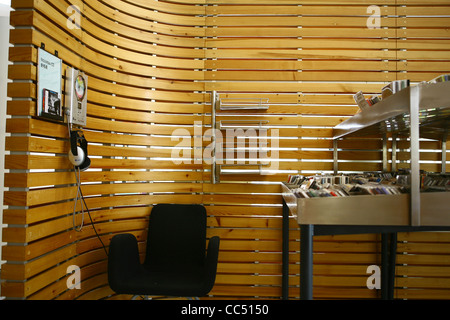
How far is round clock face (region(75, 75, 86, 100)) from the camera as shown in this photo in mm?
2521

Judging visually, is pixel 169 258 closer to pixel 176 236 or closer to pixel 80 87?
pixel 176 236

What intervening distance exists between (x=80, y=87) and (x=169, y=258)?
1.67 metres

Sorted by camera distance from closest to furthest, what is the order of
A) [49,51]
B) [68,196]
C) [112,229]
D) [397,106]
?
[397,106]
[49,51]
[68,196]
[112,229]

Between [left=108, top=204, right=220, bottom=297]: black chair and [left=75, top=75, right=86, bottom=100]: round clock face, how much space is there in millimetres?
1172

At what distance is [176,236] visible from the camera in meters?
3.04

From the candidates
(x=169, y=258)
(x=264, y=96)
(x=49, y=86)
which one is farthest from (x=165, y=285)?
(x=264, y=96)

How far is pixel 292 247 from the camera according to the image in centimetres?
337

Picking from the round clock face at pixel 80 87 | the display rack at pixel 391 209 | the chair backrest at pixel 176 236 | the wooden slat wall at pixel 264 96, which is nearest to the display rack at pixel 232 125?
the wooden slat wall at pixel 264 96

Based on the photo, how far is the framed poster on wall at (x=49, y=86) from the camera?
213 centimetres

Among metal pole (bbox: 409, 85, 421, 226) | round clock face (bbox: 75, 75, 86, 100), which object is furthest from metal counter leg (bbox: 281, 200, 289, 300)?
round clock face (bbox: 75, 75, 86, 100)

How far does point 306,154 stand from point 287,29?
136cm

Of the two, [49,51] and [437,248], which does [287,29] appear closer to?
[49,51]

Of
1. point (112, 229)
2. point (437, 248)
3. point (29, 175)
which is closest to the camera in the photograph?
point (29, 175)

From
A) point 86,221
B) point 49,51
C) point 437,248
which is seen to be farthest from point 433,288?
point 49,51
